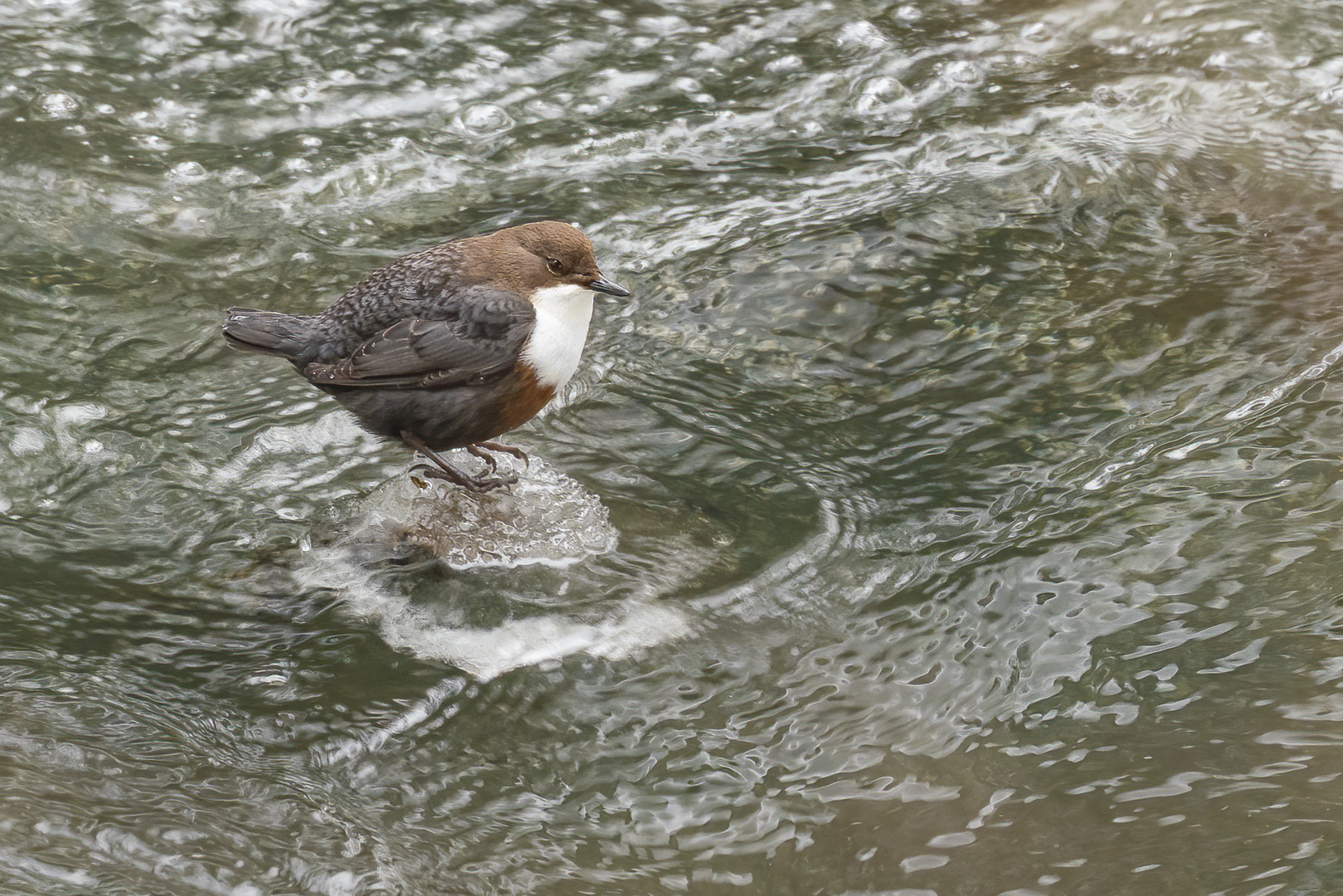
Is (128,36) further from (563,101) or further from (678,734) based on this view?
(678,734)

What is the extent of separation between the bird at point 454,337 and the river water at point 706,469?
1.00 feet

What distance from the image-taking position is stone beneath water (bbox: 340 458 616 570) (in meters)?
3.28

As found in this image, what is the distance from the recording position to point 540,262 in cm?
335

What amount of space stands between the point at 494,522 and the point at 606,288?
27.7 inches

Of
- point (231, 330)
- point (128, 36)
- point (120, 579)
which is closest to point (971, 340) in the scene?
point (231, 330)

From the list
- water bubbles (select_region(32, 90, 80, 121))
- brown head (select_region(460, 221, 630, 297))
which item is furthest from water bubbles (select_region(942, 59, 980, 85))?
water bubbles (select_region(32, 90, 80, 121))

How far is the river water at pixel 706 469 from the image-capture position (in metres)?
2.41

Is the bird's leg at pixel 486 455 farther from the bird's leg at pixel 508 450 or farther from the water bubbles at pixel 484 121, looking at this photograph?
the water bubbles at pixel 484 121

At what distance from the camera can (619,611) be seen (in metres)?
3.07

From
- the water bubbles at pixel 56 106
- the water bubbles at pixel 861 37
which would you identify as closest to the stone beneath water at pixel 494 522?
the water bubbles at pixel 56 106

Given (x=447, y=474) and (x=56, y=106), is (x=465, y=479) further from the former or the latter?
A: (x=56, y=106)

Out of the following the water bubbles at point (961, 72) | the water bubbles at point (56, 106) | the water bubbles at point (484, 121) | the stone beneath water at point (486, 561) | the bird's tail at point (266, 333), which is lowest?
the stone beneath water at point (486, 561)

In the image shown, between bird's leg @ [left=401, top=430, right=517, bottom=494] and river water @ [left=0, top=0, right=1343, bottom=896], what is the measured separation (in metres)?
0.05

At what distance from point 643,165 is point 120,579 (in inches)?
98.7
